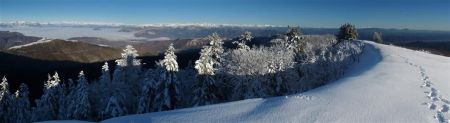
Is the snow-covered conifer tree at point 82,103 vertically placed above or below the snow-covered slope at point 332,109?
below

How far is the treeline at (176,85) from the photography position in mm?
54781

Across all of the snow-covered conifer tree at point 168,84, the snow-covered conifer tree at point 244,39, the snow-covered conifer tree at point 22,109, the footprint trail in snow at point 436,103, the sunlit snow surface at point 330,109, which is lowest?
the snow-covered conifer tree at point 22,109

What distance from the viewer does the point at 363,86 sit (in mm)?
25297

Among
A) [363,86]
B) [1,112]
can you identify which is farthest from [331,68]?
[1,112]

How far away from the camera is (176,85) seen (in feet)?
180

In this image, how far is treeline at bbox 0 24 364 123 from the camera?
54.8m

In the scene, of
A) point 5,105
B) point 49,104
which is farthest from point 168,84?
point 5,105

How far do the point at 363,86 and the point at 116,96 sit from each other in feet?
116

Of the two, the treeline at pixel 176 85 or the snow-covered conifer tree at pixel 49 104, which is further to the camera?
the snow-covered conifer tree at pixel 49 104

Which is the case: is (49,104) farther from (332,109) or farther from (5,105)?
(332,109)

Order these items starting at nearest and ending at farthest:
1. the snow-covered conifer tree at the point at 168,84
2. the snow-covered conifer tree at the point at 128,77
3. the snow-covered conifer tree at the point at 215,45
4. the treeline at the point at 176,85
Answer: the snow-covered conifer tree at the point at 168,84 < the treeline at the point at 176,85 < the snow-covered conifer tree at the point at 128,77 < the snow-covered conifer tree at the point at 215,45

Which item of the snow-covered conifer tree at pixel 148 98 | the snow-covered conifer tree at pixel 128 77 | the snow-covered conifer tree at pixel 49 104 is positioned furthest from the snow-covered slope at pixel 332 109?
the snow-covered conifer tree at pixel 49 104

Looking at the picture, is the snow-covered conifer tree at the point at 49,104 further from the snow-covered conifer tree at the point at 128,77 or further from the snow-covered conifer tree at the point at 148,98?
the snow-covered conifer tree at the point at 148,98

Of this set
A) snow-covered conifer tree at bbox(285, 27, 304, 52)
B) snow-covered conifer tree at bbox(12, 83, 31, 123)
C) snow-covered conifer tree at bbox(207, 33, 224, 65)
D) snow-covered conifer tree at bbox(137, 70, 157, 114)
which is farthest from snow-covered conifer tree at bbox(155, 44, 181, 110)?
snow-covered conifer tree at bbox(285, 27, 304, 52)
